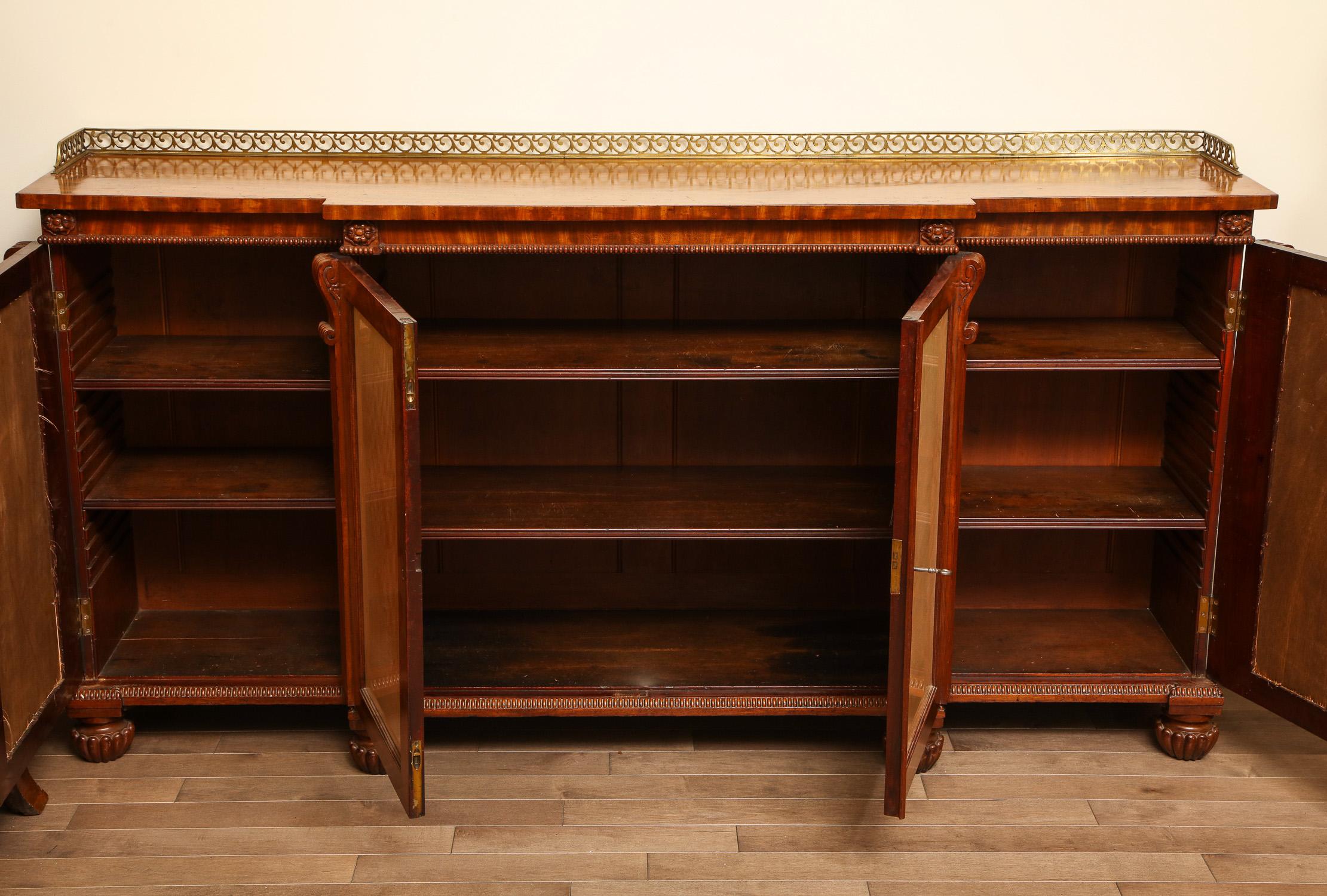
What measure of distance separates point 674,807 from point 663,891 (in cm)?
29

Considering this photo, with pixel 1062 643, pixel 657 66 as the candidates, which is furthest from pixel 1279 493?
pixel 657 66

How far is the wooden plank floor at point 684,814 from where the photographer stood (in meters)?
2.55

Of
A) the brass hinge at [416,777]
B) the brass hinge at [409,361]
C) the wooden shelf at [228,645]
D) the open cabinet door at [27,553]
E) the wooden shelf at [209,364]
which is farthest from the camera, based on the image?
the wooden shelf at [228,645]

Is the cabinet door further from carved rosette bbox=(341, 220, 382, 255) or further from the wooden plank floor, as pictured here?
carved rosette bbox=(341, 220, 382, 255)

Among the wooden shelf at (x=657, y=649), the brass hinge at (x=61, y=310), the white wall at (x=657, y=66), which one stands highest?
the white wall at (x=657, y=66)

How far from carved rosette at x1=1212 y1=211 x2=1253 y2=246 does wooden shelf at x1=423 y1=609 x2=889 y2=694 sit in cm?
111

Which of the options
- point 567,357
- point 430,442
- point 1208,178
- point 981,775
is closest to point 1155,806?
point 981,775

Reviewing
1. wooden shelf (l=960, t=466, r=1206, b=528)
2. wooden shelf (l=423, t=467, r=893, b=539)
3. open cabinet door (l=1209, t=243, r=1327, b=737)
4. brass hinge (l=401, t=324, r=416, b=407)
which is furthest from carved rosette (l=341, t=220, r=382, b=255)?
open cabinet door (l=1209, t=243, r=1327, b=737)

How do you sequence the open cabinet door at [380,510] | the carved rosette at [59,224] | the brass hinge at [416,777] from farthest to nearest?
the carved rosette at [59,224] → the brass hinge at [416,777] → the open cabinet door at [380,510]

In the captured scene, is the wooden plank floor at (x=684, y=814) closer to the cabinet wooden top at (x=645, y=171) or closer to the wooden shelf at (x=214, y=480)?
the wooden shelf at (x=214, y=480)

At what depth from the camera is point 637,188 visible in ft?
9.31

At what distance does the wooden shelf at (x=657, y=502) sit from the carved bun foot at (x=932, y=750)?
46 cm

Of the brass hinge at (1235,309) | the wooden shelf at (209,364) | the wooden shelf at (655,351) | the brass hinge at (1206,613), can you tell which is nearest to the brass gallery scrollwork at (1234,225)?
the brass hinge at (1235,309)

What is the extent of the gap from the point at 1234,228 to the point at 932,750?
3.98 ft
